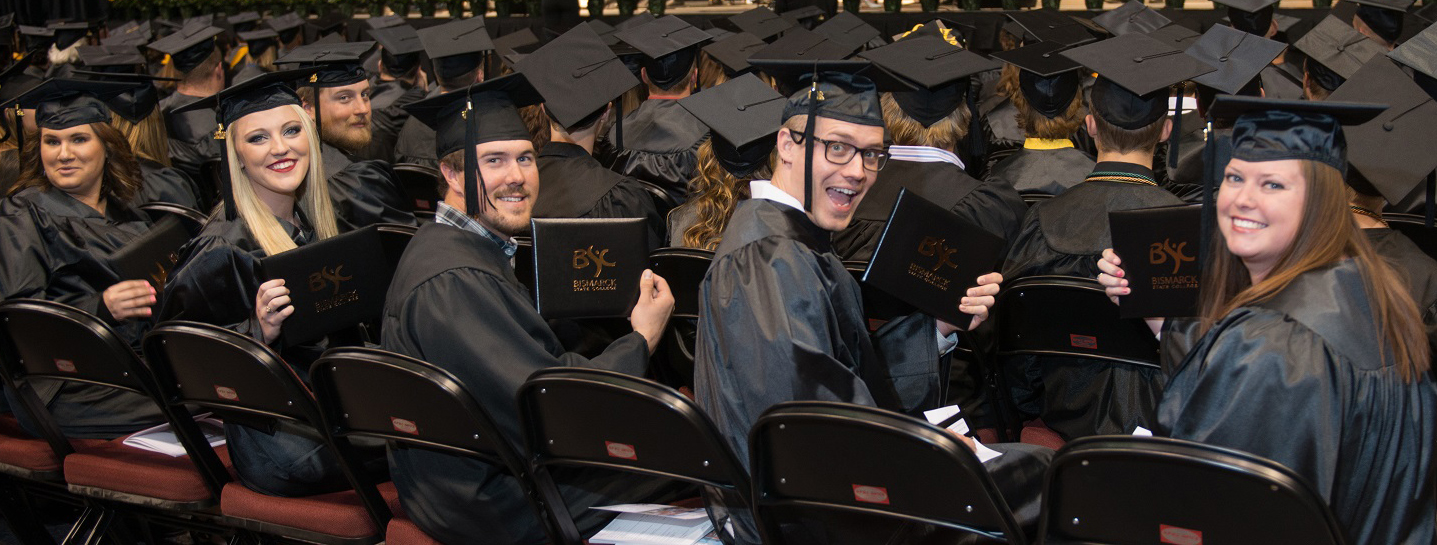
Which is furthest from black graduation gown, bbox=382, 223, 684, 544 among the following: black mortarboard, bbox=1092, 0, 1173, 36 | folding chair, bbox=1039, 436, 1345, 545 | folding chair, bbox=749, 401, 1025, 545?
black mortarboard, bbox=1092, 0, 1173, 36

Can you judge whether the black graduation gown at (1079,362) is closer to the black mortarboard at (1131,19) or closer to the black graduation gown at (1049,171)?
the black graduation gown at (1049,171)

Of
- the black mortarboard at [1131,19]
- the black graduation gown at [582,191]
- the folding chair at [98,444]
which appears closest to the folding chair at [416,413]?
the folding chair at [98,444]

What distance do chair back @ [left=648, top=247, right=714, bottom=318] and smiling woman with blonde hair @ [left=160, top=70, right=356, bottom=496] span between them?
3.52 feet

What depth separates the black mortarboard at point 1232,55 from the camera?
459cm

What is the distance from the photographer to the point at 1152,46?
3.91m

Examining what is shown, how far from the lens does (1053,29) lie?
6051 mm

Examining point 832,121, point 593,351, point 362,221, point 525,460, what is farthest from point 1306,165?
point 362,221

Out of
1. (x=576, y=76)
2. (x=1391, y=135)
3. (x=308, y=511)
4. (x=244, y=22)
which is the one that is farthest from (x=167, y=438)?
(x=244, y=22)

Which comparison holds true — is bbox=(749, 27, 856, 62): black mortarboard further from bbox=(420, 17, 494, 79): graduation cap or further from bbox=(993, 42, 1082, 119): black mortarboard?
bbox=(420, 17, 494, 79): graduation cap

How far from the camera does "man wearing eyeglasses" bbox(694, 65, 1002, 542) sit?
2422 mm

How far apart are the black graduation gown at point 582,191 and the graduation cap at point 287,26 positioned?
7.35 metres

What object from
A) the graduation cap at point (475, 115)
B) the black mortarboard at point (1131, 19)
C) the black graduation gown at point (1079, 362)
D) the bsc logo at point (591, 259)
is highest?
the graduation cap at point (475, 115)

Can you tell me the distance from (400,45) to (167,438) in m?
5.05

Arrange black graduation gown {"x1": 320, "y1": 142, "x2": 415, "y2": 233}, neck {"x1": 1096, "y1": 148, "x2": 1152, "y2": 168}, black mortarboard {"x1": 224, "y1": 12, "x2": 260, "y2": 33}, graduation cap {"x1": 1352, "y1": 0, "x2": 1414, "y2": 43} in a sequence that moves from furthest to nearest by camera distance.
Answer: black mortarboard {"x1": 224, "y1": 12, "x2": 260, "y2": 33}, graduation cap {"x1": 1352, "y1": 0, "x2": 1414, "y2": 43}, black graduation gown {"x1": 320, "y1": 142, "x2": 415, "y2": 233}, neck {"x1": 1096, "y1": 148, "x2": 1152, "y2": 168}
